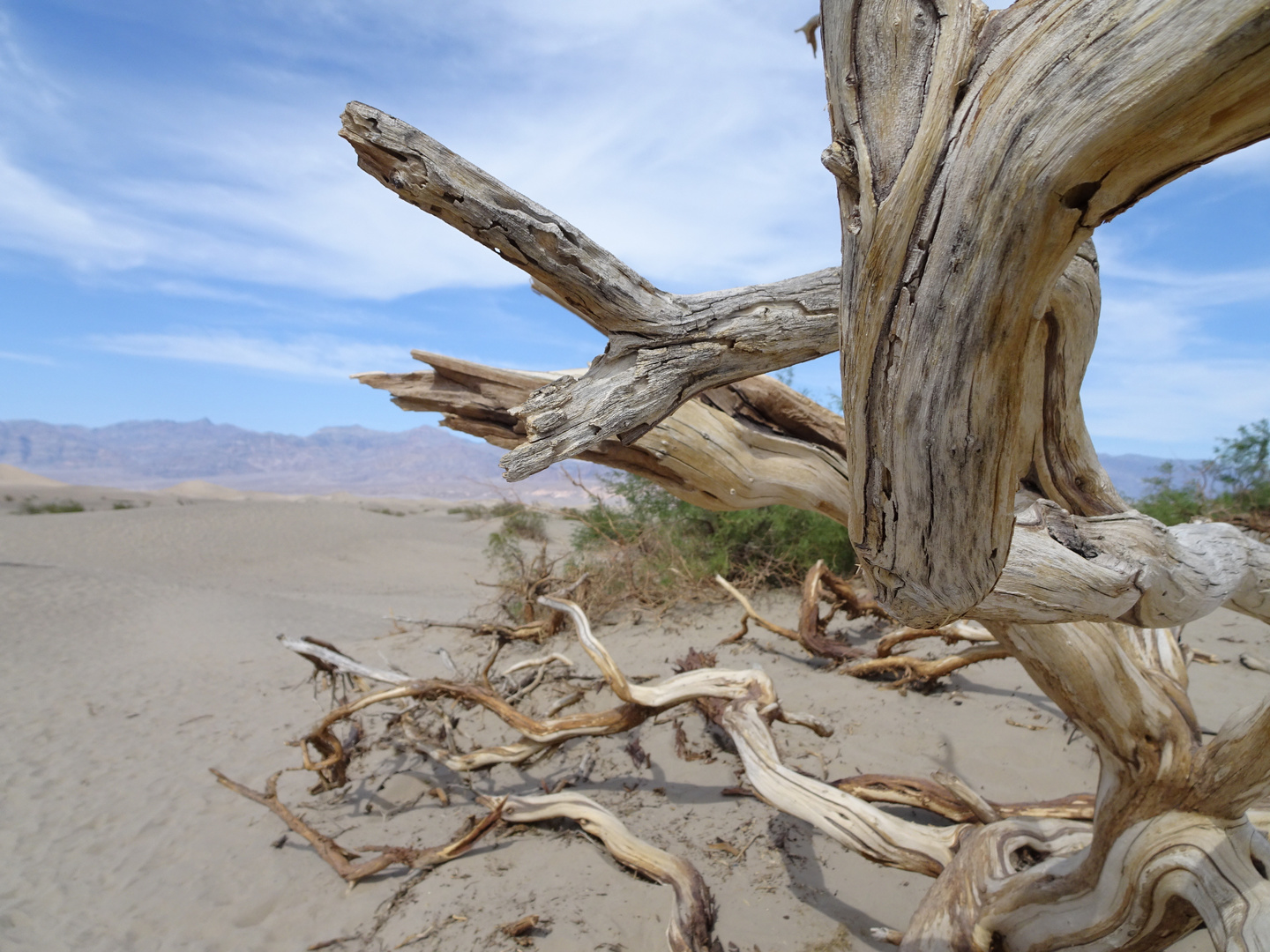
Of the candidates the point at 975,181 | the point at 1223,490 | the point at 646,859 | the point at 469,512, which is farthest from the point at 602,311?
the point at 469,512

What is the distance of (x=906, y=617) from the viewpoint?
1654 millimetres

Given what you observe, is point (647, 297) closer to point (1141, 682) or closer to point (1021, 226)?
point (1021, 226)

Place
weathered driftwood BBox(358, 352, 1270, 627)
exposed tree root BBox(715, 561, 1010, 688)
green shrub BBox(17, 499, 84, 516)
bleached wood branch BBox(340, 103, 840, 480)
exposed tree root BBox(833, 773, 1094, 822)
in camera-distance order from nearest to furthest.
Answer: bleached wood branch BBox(340, 103, 840, 480) → weathered driftwood BBox(358, 352, 1270, 627) → exposed tree root BBox(833, 773, 1094, 822) → exposed tree root BBox(715, 561, 1010, 688) → green shrub BBox(17, 499, 84, 516)

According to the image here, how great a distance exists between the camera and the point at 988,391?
1.17 m

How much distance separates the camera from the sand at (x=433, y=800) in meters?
3.84

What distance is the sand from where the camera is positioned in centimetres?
384

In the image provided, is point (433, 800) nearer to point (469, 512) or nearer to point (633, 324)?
point (633, 324)

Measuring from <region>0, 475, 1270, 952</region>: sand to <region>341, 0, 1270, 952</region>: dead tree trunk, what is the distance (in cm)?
126

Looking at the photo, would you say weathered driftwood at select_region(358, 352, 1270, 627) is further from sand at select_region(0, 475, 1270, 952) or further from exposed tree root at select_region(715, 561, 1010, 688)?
exposed tree root at select_region(715, 561, 1010, 688)

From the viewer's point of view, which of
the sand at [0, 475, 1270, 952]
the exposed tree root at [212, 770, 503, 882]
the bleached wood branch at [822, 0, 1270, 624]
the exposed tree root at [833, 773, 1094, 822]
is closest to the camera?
the bleached wood branch at [822, 0, 1270, 624]

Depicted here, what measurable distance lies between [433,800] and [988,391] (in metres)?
5.50

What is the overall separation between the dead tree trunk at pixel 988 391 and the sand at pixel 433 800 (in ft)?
4.14

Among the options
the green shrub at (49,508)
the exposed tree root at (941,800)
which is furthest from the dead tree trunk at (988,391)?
the green shrub at (49,508)

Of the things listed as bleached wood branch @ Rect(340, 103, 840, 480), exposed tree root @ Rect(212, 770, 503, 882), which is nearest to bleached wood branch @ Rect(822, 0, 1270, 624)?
bleached wood branch @ Rect(340, 103, 840, 480)
